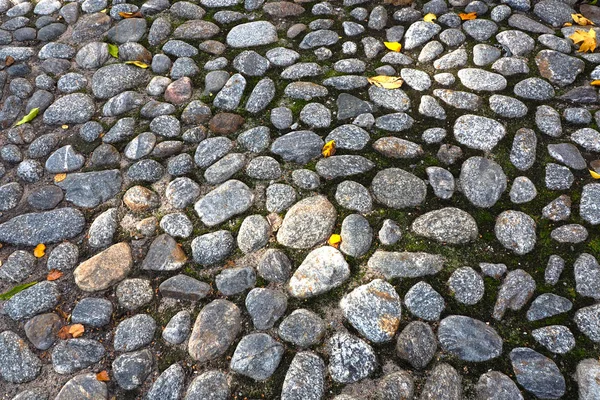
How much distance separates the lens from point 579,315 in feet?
6.64

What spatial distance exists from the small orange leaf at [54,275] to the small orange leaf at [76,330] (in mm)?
299

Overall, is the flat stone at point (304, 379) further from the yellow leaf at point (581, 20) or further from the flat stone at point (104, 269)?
the yellow leaf at point (581, 20)

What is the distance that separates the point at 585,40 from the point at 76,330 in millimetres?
3195

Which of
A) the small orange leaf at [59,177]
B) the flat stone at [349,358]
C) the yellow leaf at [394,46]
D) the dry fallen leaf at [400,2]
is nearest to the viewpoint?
the flat stone at [349,358]

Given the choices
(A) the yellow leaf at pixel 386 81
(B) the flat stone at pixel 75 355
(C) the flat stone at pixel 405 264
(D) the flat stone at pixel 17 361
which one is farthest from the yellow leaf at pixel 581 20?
(D) the flat stone at pixel 17 361

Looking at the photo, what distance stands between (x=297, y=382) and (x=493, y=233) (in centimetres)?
112

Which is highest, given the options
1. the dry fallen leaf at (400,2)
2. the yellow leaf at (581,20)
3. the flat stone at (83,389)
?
the yellow leaf at (581,20)

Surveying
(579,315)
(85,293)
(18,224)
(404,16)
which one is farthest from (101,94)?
(579,315)

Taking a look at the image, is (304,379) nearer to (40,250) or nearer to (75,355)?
(75,355)

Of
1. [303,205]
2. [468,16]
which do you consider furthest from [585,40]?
[303,205]

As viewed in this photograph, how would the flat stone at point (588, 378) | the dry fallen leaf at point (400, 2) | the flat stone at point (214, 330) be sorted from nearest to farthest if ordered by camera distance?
the flat stone at point (588, 378) < the flat stone at point (214, 330) < the dry fallen leaf at point (400, 2)

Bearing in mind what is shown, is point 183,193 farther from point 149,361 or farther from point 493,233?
point 493,233

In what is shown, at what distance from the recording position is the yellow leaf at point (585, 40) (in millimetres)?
2998

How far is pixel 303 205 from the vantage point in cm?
242
